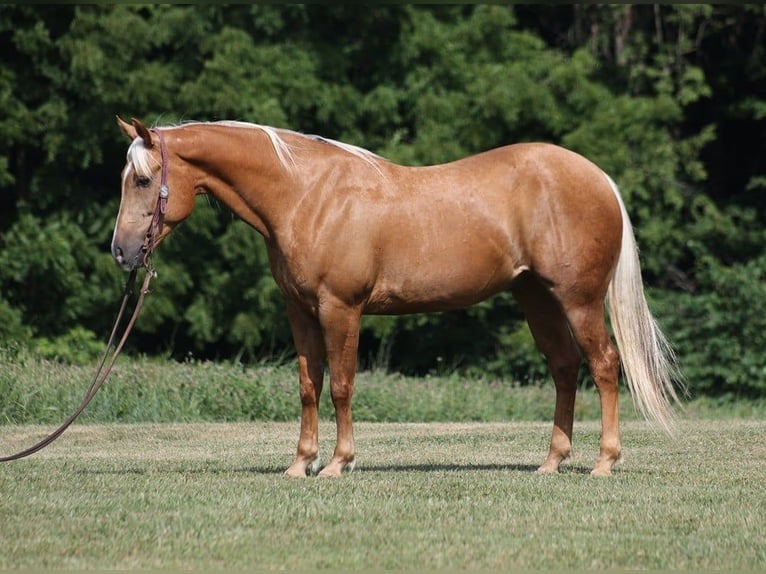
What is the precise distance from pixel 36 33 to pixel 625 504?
15698 millimetres

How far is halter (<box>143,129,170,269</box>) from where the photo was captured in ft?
25.6

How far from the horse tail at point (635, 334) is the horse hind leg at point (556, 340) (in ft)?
1.27

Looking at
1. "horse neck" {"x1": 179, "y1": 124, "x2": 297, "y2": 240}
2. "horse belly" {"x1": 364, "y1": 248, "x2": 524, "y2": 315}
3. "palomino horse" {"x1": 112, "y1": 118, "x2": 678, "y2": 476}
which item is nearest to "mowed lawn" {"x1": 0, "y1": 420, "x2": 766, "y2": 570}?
"palomino horse" {"x1": 112, "y1": 118, "x2": 678, "y2": 476}

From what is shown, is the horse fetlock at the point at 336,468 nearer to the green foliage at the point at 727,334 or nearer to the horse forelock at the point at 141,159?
the horse forelock at the point at 141,159

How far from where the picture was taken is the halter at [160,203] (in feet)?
25.6

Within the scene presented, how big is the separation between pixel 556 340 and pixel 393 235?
1.49 m

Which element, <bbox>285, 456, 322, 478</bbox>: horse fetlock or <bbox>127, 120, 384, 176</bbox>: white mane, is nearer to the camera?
<bbox>127, 120, 384, 176</bbox>: white mane

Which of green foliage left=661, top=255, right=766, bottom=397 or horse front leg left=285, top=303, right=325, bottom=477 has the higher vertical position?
horse front leg left=285, top=303, right=325, bottom=477

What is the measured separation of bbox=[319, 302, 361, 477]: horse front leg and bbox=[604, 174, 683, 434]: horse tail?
178 cm

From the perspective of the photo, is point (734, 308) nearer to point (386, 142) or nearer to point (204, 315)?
point (386, 142)

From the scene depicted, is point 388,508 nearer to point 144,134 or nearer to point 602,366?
point 602,366

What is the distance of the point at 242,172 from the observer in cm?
800

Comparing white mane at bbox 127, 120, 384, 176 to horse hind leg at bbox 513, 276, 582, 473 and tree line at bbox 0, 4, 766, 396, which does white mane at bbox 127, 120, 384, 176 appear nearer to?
horse hind leg at bbox 513, 276, 582, 473

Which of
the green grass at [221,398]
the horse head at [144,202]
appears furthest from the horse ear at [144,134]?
the green grass at [221,398]
